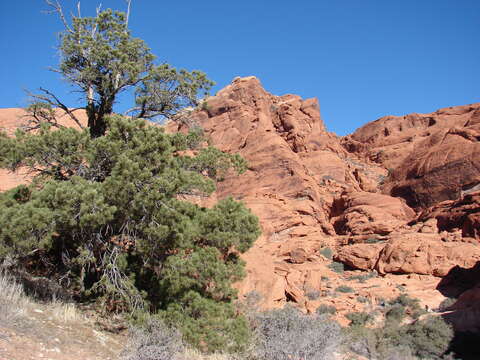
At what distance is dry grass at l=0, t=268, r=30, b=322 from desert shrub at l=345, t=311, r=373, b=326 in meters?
13.4

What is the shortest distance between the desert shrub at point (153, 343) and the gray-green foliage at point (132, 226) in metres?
0.60

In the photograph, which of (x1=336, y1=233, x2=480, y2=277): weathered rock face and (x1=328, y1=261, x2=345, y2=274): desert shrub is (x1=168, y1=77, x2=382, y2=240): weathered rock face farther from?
(x1=336, y1=233, x2=480, y2=277): weathered rock face

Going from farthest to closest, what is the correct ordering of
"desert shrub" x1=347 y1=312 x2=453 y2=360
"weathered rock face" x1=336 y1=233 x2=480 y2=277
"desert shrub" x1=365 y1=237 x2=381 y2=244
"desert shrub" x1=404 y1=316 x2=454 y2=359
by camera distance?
"desert shrub" x1=365 y1=237 x2=381 y2=244 < "weathered rock face" x1=336 y1=233 x2=480 y2=277 < "desert shrub" x1=404 y1=316 x2=454 y2=359 < "desert shrub" x1=347 y1=312 x2=453 y2=360

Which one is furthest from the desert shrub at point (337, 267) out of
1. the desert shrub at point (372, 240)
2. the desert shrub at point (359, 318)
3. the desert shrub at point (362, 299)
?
the desert shrub at point (359, 318)

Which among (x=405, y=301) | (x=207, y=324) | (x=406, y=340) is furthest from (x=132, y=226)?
(x=405, y=301)

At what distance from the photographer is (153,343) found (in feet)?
22.8

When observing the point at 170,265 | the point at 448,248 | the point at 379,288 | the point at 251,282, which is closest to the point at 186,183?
the point at 170,265

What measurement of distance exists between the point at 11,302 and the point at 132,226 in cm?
262

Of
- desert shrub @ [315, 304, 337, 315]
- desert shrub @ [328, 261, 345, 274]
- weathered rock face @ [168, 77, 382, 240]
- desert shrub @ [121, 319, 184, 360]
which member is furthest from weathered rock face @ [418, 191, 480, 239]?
desert shrub @ [121, 319, 184, 360]

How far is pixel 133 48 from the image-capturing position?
37.8 ft

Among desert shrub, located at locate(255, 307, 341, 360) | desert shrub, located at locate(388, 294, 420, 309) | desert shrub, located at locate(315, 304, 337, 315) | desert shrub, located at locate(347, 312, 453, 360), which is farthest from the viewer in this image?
desert shrub, located at locate(388, 294, 420, 309)

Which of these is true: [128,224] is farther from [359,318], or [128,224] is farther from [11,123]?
[11,123]

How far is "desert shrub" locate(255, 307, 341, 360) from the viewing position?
7957 millimetres

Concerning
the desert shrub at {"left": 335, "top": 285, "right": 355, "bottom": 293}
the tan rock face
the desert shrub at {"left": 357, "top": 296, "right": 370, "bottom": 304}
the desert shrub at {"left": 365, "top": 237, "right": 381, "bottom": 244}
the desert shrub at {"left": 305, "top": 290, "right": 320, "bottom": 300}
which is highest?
the tan rock face
